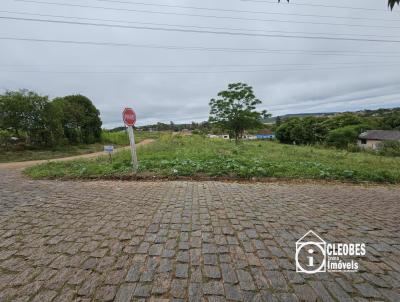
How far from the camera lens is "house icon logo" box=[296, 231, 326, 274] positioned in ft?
7.80

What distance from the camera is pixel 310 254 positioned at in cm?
265

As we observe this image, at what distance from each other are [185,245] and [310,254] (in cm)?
165

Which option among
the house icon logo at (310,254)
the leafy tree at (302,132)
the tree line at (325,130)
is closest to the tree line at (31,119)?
the house icon logo at (310,254)

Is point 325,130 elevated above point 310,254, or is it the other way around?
point 310,254

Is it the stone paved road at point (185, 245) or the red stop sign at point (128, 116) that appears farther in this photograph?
the red stop sign at point (128, 116)

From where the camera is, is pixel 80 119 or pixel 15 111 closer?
pixel 15 111

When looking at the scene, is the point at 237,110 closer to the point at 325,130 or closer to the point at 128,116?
the point at 128,116

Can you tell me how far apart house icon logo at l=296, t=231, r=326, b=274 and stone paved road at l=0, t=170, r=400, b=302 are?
89 millimetres

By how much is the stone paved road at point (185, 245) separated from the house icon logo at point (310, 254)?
89 mm

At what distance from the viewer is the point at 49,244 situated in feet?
9.18

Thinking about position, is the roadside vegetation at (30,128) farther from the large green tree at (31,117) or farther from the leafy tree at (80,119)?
the leafy tree at (80,119)

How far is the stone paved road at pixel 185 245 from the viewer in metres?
2.01

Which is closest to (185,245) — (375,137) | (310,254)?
(310,254)

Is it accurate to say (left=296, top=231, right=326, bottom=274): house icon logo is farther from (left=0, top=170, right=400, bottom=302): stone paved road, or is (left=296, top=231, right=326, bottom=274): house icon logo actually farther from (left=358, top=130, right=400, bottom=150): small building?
(left=358, top=130, right=400, bottom=150): small building
